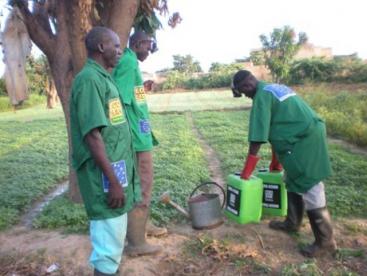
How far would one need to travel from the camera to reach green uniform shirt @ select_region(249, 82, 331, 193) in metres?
3.89

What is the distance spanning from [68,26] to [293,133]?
2763 mm

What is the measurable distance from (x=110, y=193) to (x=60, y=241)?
197cm

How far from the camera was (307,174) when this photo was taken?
12.7 ft

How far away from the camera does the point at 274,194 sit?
4.75 metres

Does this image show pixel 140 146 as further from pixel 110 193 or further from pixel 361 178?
pixel 361 178

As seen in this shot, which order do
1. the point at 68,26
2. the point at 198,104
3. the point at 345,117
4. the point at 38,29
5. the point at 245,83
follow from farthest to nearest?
the point at 198,104 < the point at 345,117 < the point at 38,29 < the point at 68,26 < the point at 245,83

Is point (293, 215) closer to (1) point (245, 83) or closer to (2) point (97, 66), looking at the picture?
(1) point (245, 83)

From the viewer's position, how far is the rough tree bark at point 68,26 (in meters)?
4.79

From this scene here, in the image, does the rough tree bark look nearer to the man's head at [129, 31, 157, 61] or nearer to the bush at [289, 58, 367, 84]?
the man's head at [129, 31, 157, 61]

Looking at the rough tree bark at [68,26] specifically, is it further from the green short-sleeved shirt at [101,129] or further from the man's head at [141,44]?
the green short-sleeved shirt at [101,129]

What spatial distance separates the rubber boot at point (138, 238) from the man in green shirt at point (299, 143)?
1.20 m

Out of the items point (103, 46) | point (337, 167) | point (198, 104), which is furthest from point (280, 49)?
point (103, 46)

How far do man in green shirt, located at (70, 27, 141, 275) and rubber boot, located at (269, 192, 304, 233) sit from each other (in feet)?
6.68

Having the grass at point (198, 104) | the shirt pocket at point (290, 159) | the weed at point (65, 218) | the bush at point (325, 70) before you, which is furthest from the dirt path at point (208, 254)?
the bush at point (325, 70)
